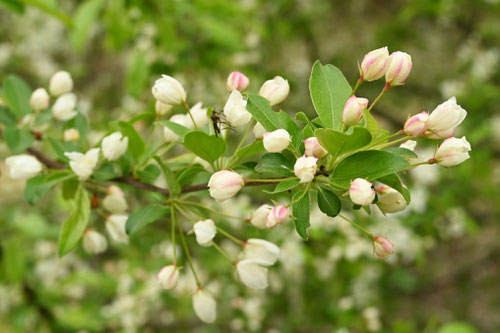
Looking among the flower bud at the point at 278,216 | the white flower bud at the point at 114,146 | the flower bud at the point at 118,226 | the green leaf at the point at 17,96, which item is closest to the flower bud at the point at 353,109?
the flower bud at the point at 278,216

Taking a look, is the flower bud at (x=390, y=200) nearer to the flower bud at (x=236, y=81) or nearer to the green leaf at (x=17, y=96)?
the flower bud at (x=236, y=81)

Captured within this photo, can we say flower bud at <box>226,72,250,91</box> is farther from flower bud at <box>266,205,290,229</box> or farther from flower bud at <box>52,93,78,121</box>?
flower bud at <box>52,93,78,121</box>

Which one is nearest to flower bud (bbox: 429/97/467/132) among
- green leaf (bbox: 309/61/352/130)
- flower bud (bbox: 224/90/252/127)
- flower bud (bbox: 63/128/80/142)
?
green leaf (bbox: 309/61/352/130)

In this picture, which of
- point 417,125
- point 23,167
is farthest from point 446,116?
point 23,167

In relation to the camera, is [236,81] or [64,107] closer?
[236,81]

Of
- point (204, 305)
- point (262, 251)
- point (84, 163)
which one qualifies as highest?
point (84, 163)

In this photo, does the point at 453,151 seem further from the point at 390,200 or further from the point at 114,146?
the point at 114,146

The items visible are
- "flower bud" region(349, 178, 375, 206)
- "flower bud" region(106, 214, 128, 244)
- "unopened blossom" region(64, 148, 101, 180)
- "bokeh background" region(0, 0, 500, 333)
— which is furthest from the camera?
"bokeh background" region(0, 0, 500, 333)
